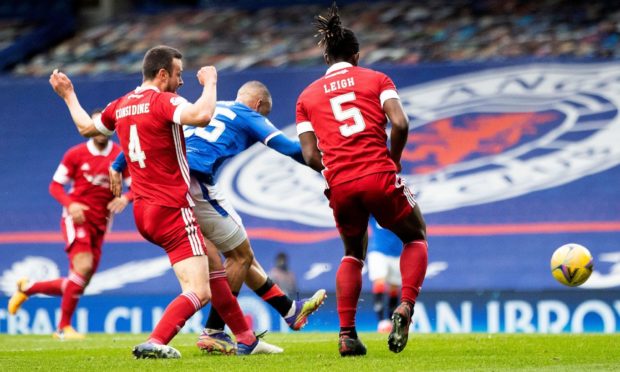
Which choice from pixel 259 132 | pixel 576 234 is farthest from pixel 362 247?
pixel 576 234

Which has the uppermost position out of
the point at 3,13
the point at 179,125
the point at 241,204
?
the point at 3,13

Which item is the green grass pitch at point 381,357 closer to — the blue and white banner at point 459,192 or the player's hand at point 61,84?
the player's hand at point 61,84

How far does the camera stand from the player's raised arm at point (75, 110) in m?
7.88

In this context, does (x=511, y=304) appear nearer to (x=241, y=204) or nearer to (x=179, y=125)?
(x=241, y=204)

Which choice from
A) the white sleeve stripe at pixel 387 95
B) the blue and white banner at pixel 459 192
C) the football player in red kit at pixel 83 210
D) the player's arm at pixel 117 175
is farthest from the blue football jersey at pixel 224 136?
the blue and white banner at pixel 459 192

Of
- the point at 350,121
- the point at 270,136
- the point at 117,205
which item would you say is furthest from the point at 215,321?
the point at 117,205

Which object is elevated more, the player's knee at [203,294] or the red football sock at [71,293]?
the red football sock at [71,293]

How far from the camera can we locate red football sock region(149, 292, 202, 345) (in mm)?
7441

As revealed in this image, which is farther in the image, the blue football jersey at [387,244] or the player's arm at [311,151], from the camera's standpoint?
the blue football jersey at [387,244]

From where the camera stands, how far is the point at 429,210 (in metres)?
15.7

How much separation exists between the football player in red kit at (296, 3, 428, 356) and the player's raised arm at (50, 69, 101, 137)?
1381 mm

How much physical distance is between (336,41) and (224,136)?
1.09 meters

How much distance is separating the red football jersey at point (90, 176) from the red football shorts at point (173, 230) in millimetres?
5044

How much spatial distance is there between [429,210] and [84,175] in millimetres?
5014
